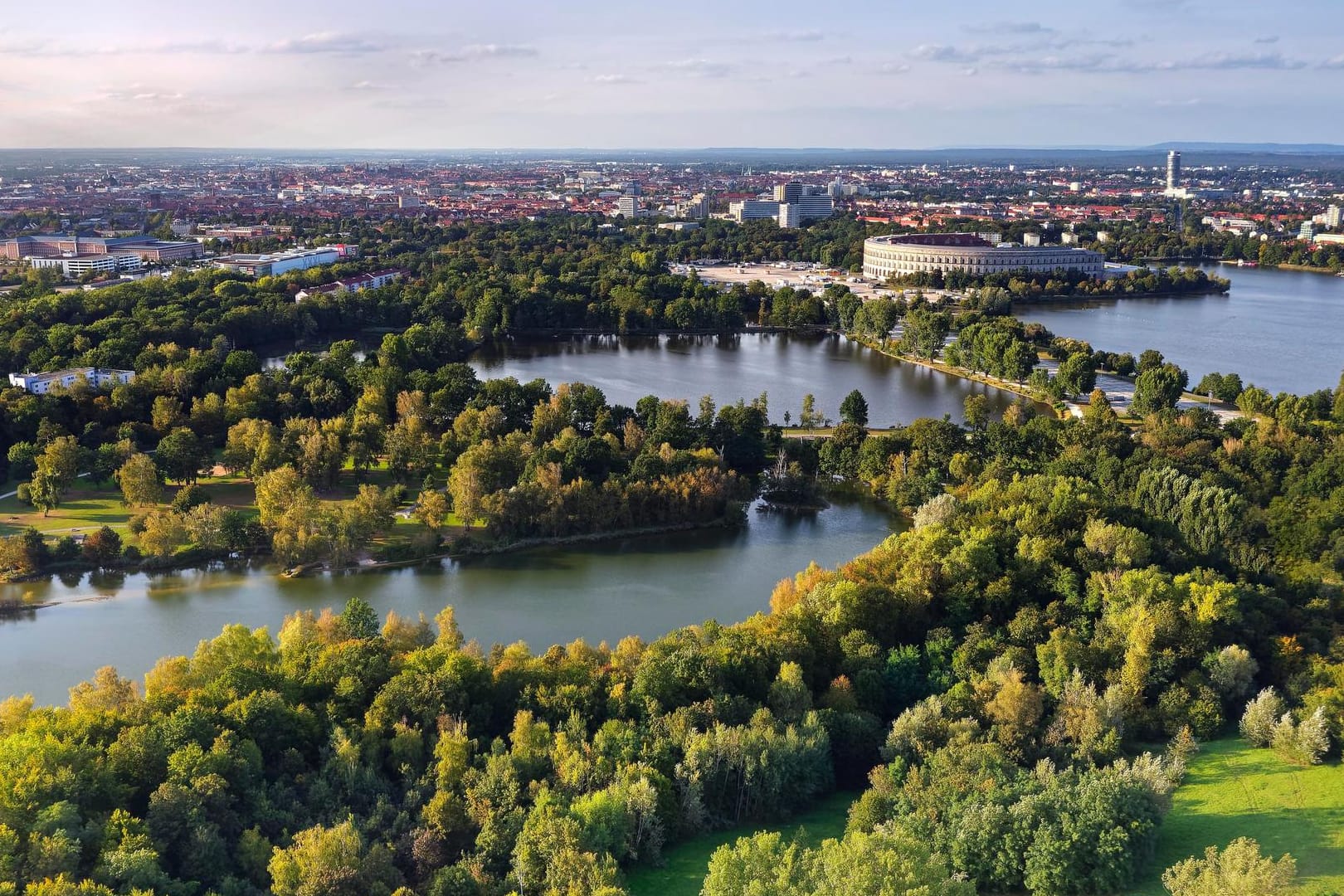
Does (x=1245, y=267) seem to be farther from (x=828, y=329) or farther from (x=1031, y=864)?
(x=1031, y=864)

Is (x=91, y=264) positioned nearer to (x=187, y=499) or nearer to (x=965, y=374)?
(x=187, y=499)

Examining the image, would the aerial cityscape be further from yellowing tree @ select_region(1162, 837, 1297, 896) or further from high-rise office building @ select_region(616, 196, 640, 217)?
high-rise office building @ select_region(616, 196, 640, 217)

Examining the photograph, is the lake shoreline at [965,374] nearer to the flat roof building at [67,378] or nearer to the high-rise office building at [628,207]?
the flat roof building at [67,378]

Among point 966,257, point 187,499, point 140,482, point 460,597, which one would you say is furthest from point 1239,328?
point 140,482

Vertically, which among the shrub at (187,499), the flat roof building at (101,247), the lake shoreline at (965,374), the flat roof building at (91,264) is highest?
the flat roof building at (101,247)

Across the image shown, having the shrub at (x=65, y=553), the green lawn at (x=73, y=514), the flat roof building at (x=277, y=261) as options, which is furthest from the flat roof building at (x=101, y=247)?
the shrub at (x=65, y=553)
